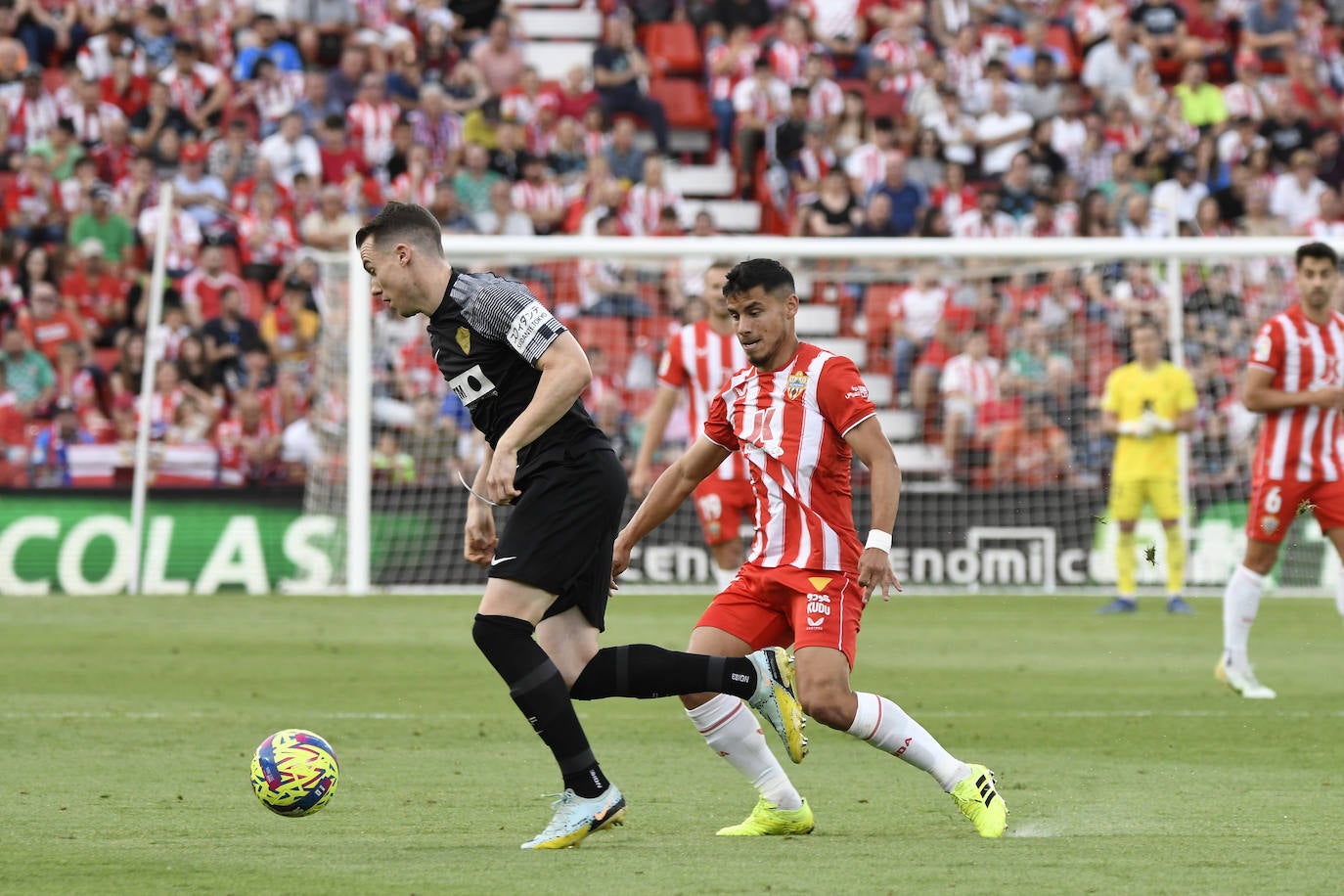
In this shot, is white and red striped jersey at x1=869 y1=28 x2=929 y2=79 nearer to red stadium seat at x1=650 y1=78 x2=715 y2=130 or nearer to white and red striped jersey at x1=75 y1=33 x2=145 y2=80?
red stadium seat at x1=650 y1=78 x2=715 y2=130

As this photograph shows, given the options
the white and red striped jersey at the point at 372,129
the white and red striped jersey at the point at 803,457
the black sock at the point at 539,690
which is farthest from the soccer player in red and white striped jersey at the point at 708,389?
the white and red striped jersey at the point at 372,129

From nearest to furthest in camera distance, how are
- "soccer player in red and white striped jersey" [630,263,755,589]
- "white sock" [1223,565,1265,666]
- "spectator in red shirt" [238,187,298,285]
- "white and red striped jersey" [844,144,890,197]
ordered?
"white sock" [1223,565,1265,666] → "soccer player in red and white striped jersey" [630,263,755,589] → "spectator in red shirt" [238,187,298,285] → "white and red striped jersey" [844,144,890,197]

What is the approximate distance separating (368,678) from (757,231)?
502 inches

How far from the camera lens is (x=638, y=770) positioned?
26.8 ft

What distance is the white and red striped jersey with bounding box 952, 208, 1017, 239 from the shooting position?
21922 millimetres

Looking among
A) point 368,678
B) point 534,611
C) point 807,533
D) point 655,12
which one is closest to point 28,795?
point 534,611

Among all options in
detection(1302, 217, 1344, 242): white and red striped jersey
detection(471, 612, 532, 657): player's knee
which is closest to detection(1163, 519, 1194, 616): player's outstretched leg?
detection(1302, 217, 1344, 242): white and red striped jersey

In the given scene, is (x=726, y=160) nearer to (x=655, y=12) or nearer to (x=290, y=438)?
(x=655, y=12)

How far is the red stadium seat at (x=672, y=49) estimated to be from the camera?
81.3ft

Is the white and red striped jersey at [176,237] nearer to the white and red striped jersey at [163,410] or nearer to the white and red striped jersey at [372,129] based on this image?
the white and red striped jersey at [163,410]

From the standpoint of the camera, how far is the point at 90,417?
736 inches

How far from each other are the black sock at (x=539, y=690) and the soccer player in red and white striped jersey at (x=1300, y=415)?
5.51 m

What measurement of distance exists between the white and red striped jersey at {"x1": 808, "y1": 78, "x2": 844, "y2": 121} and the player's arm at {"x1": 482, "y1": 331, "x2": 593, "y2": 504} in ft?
59.4

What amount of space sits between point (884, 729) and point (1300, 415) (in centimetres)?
511
